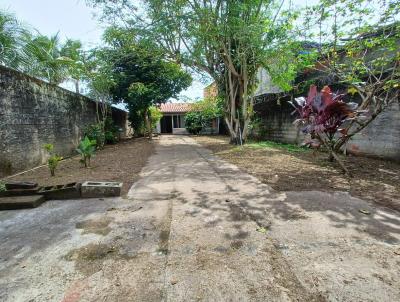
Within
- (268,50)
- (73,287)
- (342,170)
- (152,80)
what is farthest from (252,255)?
(152,80)

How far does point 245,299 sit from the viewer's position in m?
1.56

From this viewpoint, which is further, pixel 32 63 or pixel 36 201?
pixel 32 63

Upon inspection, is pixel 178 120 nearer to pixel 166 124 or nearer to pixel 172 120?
pixel 172 120

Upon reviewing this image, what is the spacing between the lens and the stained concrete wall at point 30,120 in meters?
4.91

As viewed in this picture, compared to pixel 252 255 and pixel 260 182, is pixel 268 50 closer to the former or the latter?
pixel 260 182

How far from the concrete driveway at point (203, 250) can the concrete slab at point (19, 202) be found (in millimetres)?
143

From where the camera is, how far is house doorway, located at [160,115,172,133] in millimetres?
27016

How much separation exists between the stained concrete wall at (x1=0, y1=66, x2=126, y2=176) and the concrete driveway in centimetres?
245

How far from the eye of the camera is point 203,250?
83.7 inches

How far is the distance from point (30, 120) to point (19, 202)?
3200 mm

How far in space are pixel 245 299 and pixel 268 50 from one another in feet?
26.2

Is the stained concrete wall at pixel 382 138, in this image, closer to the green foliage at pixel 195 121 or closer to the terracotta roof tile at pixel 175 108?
the green foliage at pixel 195 121

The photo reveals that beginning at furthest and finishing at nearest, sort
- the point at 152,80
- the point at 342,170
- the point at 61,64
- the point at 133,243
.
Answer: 1. the point at 152,80
2. the point at 61,64
3. the point at 342,170
4. the point at 133,243

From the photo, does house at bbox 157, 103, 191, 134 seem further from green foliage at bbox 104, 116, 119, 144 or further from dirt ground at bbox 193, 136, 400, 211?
dirt ground at bbox 193, 136, 400, 211
